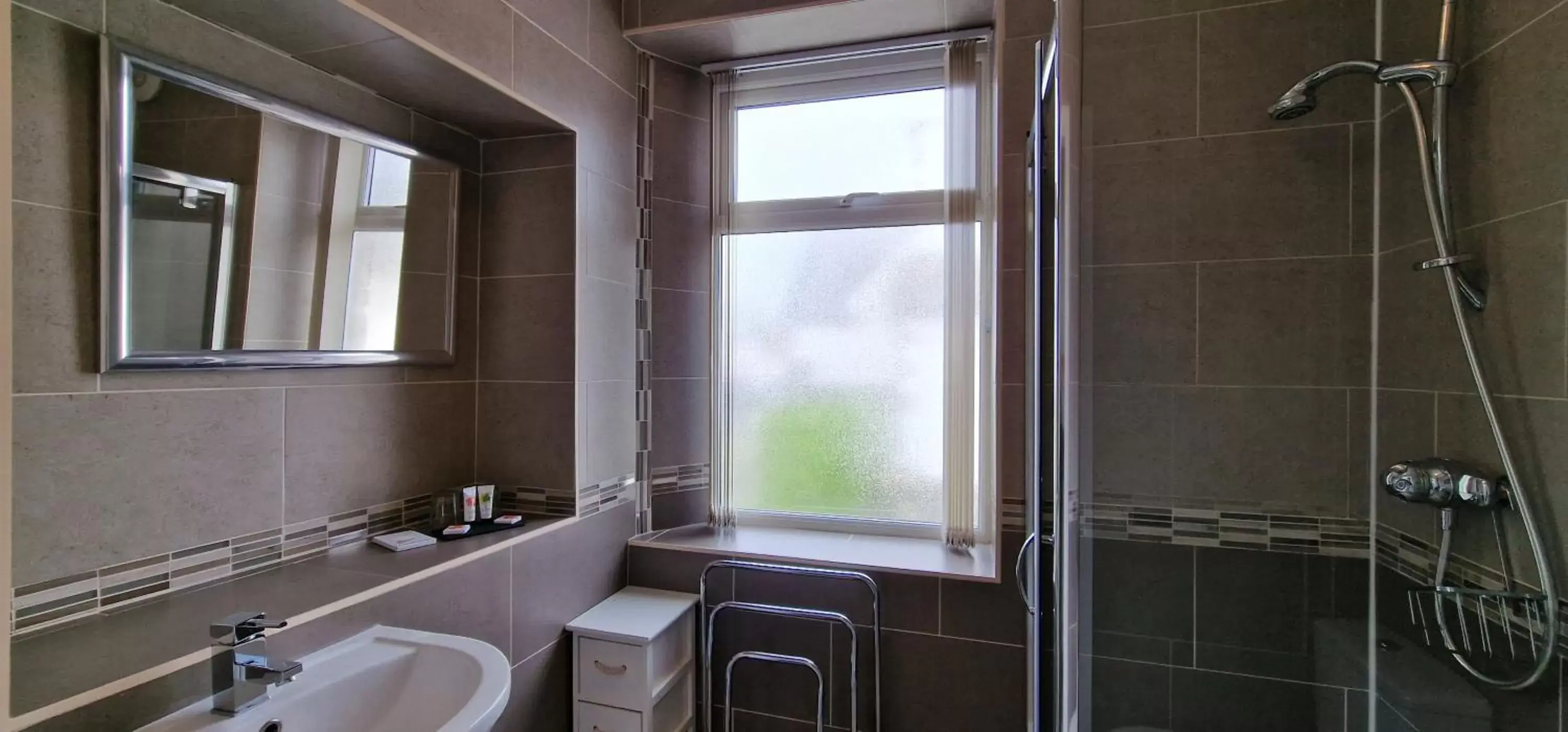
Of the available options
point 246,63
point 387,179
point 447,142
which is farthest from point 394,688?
point 447,142

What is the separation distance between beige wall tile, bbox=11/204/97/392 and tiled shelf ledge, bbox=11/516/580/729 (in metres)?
0.40

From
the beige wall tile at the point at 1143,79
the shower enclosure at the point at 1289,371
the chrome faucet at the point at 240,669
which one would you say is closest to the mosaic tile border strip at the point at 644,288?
the chrome faucet at the point at 240,669

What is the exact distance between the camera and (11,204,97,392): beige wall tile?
3.17 ft

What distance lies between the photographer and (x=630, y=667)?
1.69 m

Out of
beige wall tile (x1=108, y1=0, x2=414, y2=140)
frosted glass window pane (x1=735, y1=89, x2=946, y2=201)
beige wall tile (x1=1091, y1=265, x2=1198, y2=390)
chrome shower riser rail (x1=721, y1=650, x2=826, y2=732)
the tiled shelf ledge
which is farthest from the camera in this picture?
frosted glass window pane (x1=735, y1=89, x2=946, y2=201)

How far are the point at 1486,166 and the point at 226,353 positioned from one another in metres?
2.26

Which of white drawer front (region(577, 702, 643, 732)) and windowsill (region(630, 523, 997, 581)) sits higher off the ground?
windowsill (region(630, 523, 997, 581))

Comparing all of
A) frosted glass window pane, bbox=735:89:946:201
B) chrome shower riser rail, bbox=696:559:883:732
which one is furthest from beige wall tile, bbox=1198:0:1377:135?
chrome shower riser rail, bbox=696:559:883:732

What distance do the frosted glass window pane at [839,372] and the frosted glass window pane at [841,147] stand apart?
0.54 ft

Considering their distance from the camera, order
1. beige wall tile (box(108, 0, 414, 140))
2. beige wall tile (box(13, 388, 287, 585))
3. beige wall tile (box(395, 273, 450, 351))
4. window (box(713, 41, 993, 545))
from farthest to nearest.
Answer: window (box(713, 41, 993, 545))
beige wall tile (box(395, 273, 450, 351))
beige wall tile (box(108, 0, 414, 140))
beige wall tile (box(13, 388, 287, 585))

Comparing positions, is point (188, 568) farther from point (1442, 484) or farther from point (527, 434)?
point (1442, 484)

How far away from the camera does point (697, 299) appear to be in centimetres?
223

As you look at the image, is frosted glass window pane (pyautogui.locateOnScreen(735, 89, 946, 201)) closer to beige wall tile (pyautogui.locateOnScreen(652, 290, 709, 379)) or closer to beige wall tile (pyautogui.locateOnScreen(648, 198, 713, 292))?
beige wall tile (pyautogui.locateOnScreen(648, 198, 713, 292))

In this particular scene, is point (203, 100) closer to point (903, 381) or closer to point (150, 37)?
point (150, 37)
